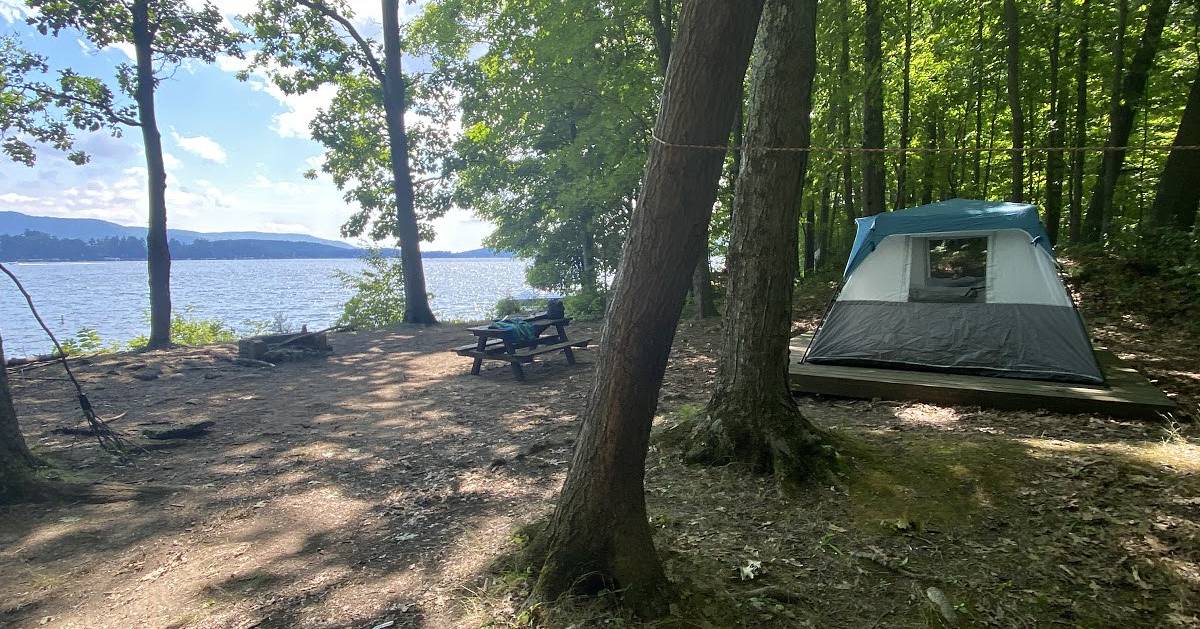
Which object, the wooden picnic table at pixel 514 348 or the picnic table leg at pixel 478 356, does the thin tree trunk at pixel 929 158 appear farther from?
the picnic table leg at pixel 478 356

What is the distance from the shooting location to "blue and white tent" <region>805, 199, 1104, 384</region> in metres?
5.51

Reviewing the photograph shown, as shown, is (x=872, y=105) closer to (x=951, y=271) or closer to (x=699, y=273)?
(x=699, y=273)

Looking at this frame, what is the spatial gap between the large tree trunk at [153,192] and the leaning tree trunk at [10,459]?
8.68 metres

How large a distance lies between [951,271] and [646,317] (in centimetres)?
513

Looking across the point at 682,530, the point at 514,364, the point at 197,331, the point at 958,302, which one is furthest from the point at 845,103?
the point at 197,331

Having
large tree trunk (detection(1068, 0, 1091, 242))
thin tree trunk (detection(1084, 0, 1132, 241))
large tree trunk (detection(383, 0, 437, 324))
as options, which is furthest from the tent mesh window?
large tree trunk (detection(383, 0, 437, 324))

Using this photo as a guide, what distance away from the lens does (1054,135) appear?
42.4 ft

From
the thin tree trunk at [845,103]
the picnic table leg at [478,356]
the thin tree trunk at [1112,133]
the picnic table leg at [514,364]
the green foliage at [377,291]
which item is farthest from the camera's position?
the green foliage at [377,291]

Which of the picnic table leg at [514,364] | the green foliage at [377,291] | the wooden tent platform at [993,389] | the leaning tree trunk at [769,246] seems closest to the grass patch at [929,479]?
the leaning tree trunk at [769,246]

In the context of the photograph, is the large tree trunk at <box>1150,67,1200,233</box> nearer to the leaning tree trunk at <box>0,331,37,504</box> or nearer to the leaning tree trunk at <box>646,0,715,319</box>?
the leaning tree trunk at <box>646,0,715,319</box>

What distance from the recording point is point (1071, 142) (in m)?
13.2

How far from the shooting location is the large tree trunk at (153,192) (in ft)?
39.2

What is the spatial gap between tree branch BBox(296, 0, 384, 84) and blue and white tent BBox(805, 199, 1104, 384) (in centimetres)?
1361

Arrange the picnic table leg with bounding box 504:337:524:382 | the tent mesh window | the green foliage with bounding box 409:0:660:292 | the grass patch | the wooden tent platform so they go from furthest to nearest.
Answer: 1. the green foliage with bounding box 409:0:660:292
2. the picnic table leg with bounding box 504:337:524:382
3. the tent mesh window
4. the wooden tent platform
5. the grass patch
